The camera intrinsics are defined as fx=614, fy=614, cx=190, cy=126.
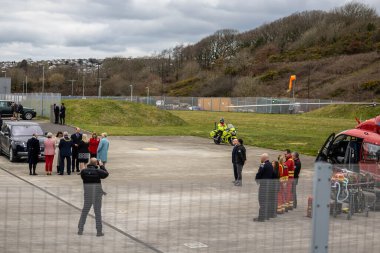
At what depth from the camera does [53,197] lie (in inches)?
355

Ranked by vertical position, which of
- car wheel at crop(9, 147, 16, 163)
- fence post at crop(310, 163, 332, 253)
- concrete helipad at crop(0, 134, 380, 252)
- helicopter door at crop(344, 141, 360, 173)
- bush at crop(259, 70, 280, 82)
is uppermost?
bush at crop(259, 70, 280, 82)

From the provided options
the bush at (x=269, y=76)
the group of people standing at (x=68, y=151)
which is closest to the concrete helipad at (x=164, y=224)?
the group of people standing at (x=68, y=151)

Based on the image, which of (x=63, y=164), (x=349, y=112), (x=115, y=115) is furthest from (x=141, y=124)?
(x=349, y=112)

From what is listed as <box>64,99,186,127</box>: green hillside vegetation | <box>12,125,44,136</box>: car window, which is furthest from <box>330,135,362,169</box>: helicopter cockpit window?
<box>64,99,186,127</box>: green hillside vegetation

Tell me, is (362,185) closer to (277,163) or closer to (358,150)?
(277,163)

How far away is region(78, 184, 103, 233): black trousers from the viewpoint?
30.7 ft

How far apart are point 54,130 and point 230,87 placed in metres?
117

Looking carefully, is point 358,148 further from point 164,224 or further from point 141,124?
point 141,124

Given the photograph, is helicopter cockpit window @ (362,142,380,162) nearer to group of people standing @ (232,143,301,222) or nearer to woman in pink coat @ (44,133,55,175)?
group of people standing @ (232,143,301,222)

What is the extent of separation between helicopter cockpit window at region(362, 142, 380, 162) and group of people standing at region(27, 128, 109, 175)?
883cm

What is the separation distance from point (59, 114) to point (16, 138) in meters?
21.4

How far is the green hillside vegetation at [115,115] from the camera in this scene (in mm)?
47844

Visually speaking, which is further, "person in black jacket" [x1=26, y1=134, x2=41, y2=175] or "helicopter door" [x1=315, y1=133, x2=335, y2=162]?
"person in black jacket" [x1=26, y1=134, x2=41, y2=175]

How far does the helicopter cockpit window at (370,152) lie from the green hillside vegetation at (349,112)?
51485 millimetres
